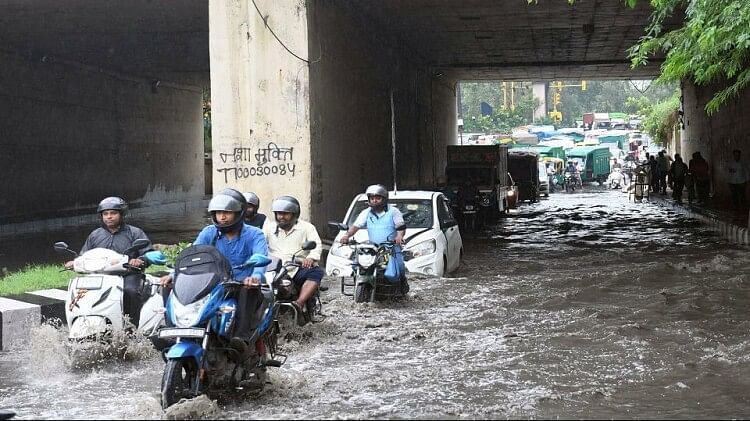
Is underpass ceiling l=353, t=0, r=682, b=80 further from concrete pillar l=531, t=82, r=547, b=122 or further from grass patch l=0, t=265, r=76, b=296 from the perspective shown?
concrete pillar l=531, t=82, r=547, b=122

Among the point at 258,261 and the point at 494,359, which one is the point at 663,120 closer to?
the point at 494,359

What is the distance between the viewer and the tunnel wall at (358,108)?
18.0 metres

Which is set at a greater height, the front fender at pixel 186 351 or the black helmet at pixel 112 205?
the black helmet at pixel 112 205

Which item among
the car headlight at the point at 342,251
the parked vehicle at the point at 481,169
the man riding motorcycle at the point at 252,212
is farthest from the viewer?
the parked vehicle at the point at 481,169

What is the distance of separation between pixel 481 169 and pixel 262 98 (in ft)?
45.7

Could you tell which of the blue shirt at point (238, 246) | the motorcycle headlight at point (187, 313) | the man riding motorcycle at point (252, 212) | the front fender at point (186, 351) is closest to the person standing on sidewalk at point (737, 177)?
the man riding motorcycle at point (252, 212)

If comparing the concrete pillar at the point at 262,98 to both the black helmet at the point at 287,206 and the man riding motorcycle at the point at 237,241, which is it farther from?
the man riding motorcycle at the point at 237,241

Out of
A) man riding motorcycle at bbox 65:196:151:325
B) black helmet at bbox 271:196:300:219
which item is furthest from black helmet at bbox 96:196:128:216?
black helmet at bbox 271:196:300:219

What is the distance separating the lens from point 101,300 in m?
8.26

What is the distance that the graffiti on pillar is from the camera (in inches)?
670

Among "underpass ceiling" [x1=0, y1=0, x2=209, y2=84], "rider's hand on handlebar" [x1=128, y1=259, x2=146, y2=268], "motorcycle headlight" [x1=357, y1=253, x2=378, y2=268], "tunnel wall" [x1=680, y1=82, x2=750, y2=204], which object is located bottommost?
"motorcycle headlight" [x1=357, y1=253, x2=378, y2=268]

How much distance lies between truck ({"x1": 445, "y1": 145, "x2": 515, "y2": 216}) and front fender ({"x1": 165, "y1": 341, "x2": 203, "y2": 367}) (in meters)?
22.9

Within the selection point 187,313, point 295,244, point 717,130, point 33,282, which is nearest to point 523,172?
point 717,130

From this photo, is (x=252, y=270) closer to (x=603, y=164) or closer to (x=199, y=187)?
(x=199, y=187)
